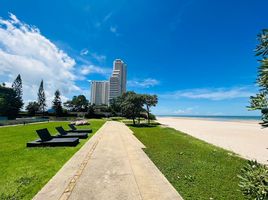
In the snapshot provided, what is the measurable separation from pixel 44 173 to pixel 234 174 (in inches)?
243

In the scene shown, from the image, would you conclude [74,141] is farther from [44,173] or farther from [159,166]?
[159,166]

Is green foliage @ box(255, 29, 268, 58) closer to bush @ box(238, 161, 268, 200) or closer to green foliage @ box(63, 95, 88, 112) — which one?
bush @ box(238, 161, 268, 200)

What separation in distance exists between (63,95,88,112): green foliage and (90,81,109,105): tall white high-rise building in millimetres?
58468

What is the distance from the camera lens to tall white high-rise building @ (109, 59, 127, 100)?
138875mm

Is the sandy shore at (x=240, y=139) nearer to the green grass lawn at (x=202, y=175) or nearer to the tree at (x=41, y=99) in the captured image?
the green grass lawn at (x=202, y=175)

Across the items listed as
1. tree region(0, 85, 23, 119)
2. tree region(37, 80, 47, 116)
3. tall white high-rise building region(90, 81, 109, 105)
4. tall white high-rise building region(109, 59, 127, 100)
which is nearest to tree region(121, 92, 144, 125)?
tree region(0, 85, 23, 119)

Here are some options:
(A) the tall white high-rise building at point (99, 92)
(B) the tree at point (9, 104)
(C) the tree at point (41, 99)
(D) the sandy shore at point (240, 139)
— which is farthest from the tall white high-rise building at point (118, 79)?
(D) the sandy shore at point (240, 139)

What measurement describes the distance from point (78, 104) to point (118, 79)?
56.9 metres

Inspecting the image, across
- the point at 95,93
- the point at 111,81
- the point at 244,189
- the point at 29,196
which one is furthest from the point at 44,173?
the point at 95,93

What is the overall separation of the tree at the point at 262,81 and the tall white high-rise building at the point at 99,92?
151636 mm

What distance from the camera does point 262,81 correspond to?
78.7 inches

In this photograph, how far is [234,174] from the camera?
5918mm

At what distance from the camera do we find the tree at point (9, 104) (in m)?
48.2

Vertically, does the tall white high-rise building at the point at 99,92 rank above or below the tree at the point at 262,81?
above
